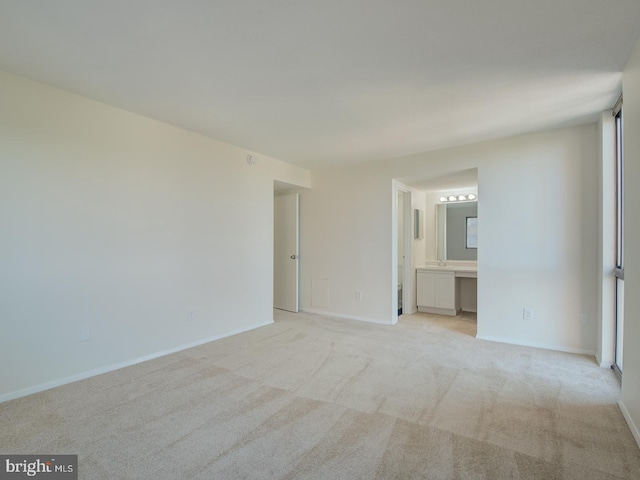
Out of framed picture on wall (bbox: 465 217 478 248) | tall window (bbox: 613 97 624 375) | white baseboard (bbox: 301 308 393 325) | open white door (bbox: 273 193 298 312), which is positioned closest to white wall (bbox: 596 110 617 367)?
tall window (bbox: 613 97 624 375)

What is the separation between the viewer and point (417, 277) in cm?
539

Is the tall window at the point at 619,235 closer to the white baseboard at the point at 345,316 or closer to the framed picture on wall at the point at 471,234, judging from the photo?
the white baseboard at the point at 345,316

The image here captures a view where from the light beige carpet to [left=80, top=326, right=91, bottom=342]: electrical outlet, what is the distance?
345 mm

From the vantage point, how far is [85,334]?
2.78 m

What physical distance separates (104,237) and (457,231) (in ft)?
16.9

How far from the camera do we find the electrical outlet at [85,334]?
109 inches

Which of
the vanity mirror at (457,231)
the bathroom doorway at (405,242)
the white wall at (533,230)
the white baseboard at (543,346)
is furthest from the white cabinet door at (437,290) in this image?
the white baseboard at (543,346)

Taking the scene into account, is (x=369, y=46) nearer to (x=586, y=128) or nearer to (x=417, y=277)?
(x=586, y=128)

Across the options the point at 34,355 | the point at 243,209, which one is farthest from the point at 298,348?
the point at 34,355

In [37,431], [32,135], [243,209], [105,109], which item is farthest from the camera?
[243,209]

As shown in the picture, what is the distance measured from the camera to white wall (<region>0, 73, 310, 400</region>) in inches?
95.8

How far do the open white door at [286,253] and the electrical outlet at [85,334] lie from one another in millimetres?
3048

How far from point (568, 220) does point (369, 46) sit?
2883 mm

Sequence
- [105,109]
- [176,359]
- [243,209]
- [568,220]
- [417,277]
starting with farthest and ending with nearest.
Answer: [417,277]
[243,209]
[568,220]
[176,359]
[105,109]
